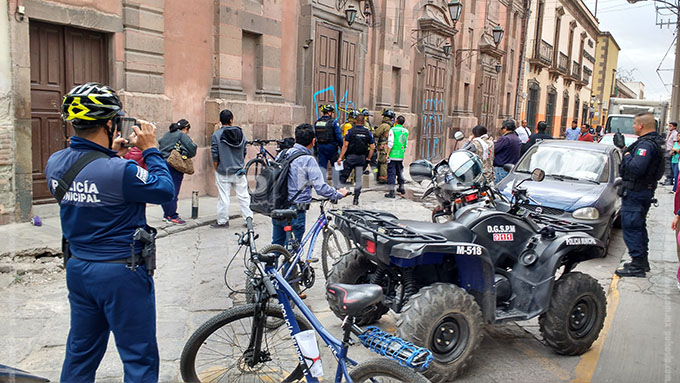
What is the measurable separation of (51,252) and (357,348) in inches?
167

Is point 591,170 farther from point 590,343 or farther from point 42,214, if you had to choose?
point 42,214

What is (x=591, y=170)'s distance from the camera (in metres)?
8.35

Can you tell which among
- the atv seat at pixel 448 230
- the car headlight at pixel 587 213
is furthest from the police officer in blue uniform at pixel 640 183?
the atv seat at pixel 448 230

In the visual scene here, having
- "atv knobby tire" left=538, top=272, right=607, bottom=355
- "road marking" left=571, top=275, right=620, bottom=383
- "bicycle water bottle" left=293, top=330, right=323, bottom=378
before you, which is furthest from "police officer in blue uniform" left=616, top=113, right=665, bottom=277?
"bicycle water bottle" left=293, top=330, right=323, bottom=378

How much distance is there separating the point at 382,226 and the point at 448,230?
509 millimetres

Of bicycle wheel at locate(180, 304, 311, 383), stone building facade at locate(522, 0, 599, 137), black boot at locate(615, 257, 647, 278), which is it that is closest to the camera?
bicycle wheel at locate(180, 304, 311, 383)

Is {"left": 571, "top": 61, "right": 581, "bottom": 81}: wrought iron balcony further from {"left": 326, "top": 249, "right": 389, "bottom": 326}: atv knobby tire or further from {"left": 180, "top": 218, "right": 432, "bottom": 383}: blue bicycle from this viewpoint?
{"left": 180, "top": 218, "right": 432, "bottom": 383}: blue bicycle

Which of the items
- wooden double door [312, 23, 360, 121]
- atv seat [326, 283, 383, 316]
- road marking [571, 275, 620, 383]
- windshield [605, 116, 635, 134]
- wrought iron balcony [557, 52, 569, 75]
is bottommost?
road marking [571, 275, 620, 383]

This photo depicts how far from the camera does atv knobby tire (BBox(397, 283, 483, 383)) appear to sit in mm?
3635

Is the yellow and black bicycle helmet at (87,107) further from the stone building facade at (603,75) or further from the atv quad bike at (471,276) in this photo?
the stone building facade at (603,75)

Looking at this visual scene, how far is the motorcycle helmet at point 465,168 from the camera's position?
14.7 feet

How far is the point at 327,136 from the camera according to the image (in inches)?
406

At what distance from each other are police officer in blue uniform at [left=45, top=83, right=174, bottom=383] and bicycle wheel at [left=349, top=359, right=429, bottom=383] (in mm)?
1108

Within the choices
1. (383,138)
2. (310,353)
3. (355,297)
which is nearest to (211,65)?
(383,138)
